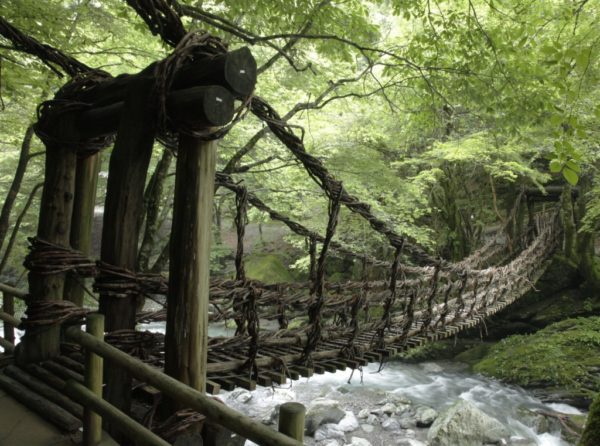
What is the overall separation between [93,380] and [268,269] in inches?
397

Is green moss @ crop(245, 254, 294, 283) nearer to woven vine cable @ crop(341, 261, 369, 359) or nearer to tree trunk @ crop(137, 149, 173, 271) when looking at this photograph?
tree trunk @ crop(137, 149, 173, 271)

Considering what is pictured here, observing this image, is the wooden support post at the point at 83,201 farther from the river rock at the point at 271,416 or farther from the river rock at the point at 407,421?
the river rock at the point at 407,421

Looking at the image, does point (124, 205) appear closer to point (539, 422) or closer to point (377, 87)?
point (377, 87)

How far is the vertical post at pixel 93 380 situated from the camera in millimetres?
1709

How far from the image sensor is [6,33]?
2.42 meters

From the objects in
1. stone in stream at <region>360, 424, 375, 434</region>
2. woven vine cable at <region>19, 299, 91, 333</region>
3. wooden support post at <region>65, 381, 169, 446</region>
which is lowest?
stone in stream at <region>360, 424, 375, 434</region>

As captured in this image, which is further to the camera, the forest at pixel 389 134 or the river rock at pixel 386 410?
the river rock at pixel 386 410

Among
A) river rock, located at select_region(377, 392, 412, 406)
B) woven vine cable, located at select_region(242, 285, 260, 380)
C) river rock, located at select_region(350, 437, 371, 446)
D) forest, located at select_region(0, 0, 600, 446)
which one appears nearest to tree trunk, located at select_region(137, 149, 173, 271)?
forest, located at select_region(0, 0, 600, 446)

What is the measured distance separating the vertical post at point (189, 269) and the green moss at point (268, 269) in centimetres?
960

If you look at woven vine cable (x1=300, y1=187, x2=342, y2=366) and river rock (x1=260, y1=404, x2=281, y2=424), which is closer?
woven vine cable (x1=300, y1=187, x2=342, y2=366)

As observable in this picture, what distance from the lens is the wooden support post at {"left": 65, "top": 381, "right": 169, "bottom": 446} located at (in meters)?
1.43

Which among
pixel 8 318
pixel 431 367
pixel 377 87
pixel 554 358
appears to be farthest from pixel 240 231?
pixel 431 367

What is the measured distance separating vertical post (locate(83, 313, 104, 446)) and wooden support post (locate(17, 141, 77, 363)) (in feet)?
2.12

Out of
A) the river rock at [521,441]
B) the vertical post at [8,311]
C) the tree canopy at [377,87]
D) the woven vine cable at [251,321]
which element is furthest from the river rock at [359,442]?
the vertical post at [8,311]
